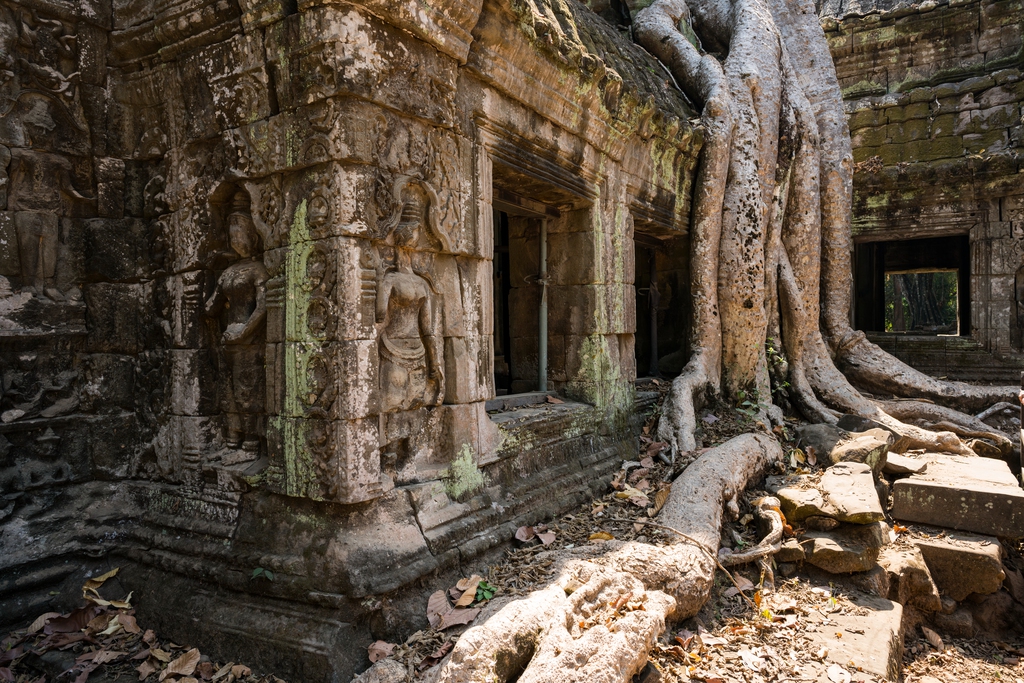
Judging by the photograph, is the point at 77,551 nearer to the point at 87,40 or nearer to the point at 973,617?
the point at 87,40

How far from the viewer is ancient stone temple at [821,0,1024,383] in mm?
7941

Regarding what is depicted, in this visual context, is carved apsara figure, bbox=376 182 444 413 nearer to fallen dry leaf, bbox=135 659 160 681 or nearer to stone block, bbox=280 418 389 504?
stone block, bbox=280 418 389 504

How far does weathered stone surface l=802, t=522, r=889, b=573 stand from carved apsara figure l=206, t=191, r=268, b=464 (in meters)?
3.14

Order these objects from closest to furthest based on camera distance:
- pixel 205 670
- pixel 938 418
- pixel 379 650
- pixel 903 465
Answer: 1. pixel 379 650
2. pixel 205 670
3. pixel 903 465
4. pixel 938 418

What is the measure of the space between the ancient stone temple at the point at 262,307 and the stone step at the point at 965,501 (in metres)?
2.51

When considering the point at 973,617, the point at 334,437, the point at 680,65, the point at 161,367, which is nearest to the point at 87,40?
the point at 161,367

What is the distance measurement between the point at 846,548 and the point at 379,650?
2.66 metres

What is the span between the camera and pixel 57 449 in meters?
3.31

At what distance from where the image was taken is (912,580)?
12.8 ft

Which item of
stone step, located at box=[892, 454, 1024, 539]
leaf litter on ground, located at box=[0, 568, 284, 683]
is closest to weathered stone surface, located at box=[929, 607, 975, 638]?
stone step, located at box=[892, 454, 1024, 539]

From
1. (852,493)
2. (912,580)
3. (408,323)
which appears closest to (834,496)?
(852,493)

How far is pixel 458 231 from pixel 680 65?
4.34 meters

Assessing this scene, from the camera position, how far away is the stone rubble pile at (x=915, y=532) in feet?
12.0

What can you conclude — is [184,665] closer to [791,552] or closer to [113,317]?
[113,317]
